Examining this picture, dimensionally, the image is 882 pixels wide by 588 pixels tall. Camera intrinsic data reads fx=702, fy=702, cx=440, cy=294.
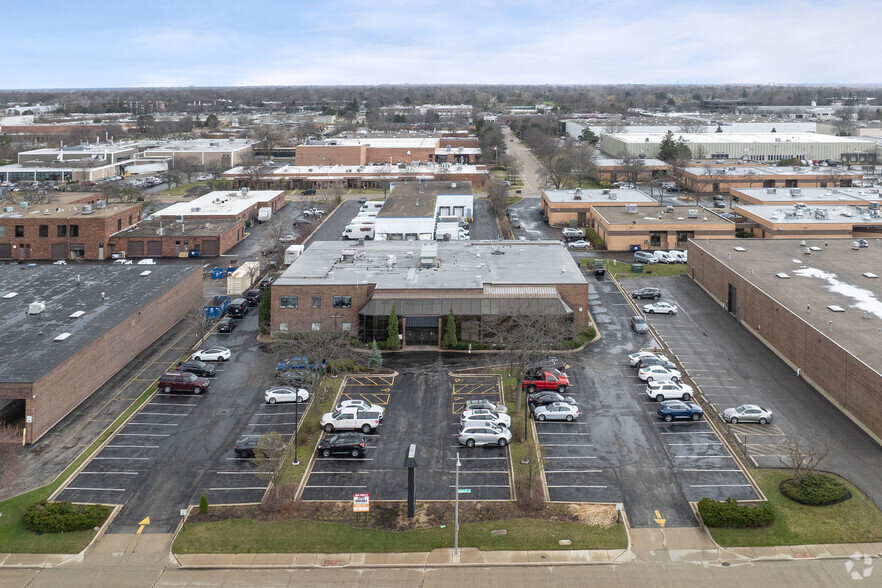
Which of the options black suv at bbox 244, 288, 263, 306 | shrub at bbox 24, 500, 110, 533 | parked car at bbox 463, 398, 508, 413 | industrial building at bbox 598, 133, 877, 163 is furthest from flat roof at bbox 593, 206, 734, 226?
shrub at bbox 24, 500, 110, 533

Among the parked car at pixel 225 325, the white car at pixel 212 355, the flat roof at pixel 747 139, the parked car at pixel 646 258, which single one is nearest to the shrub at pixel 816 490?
the white car at pixel 212 355

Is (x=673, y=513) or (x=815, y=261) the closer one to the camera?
(x=673, y=513)

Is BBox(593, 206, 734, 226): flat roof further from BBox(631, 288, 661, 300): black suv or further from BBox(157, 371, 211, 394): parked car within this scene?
BBox(157, 371, 211, 394): parked car

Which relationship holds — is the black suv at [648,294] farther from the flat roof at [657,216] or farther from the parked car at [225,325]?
the parked car at [225,325]

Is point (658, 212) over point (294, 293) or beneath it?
over

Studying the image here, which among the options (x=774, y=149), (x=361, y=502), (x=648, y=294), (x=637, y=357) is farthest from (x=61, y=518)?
(x=774, y=149)

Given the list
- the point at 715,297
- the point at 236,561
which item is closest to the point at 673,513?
the point at 236,561

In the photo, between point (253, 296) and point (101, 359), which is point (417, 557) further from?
point (253, 296)

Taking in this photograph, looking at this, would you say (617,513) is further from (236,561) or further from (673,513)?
(236,561)
